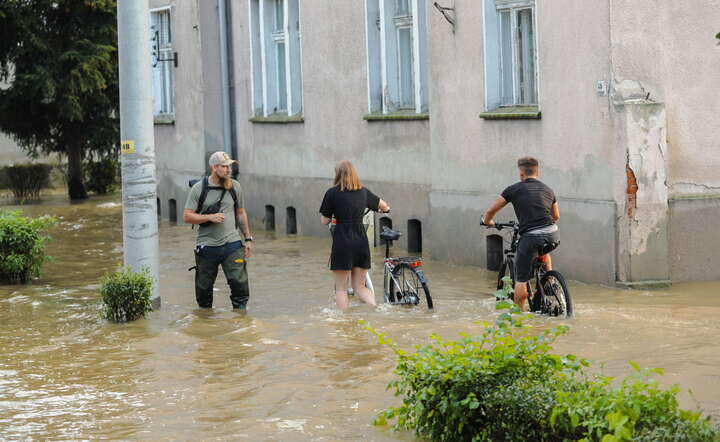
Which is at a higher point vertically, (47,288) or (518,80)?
(518,80)

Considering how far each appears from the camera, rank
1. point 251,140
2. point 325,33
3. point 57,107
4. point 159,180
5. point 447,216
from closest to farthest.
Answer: point 447,216
point 325,33
point 251,140
point 159,180
point 57,107

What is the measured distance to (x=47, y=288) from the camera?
1460cm

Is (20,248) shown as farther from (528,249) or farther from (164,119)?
(164,119)

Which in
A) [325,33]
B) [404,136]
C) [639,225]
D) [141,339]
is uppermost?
[325,33]

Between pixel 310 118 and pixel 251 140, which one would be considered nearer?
pixel 310 118

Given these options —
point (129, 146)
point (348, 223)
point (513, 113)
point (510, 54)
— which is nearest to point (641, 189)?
point (513, 113)

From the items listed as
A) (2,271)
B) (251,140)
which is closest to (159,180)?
(251,140)

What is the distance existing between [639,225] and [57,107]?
2161 cm

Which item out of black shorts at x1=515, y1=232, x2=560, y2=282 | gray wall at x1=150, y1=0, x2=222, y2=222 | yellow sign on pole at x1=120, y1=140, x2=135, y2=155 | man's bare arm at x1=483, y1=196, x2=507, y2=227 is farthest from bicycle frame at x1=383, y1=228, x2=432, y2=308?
gray wall at x1=150, y1=0, x2=222, y2=222

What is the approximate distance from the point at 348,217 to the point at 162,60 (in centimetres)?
1564

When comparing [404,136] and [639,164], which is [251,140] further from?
[639,164]

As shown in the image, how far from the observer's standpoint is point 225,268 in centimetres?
Answer: 1177

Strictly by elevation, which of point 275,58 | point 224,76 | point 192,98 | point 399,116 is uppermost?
point 275,58

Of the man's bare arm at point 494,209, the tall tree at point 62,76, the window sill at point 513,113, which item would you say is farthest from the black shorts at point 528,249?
the tall tree at point 62,76
